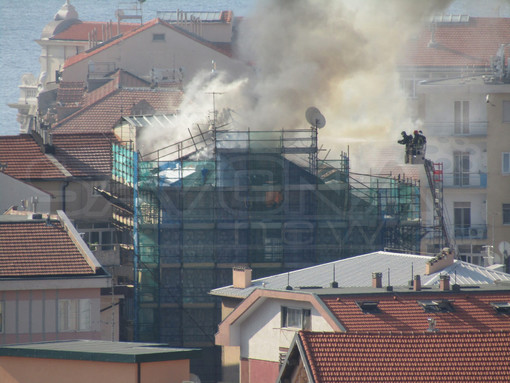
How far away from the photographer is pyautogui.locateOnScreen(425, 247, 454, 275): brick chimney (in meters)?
47.5

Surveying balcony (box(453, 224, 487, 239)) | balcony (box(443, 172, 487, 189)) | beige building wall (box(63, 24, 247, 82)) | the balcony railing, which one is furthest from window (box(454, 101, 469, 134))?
beige building wall (box(63, 24, 247, 82))

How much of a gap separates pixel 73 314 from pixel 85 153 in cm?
2145

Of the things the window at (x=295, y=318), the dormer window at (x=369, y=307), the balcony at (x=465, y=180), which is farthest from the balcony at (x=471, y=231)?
the dormer window at (x=369, y=307)

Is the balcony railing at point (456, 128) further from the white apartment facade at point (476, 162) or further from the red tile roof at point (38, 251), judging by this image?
the red tile roof at point (38, 251)

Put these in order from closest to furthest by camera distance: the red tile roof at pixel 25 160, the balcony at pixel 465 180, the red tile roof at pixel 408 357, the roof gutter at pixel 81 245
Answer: the red tile roof at pixel 408 357
the roof gutter at pixel 81 245
the red tile roof at pixel 25 160
the balcony at pixel 465 180

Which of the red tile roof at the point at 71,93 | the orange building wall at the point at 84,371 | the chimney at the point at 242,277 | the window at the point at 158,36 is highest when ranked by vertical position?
the window at the point at 158,36

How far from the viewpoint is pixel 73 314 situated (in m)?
47.1

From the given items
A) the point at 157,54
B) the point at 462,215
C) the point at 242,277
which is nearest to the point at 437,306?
the point at 242,277

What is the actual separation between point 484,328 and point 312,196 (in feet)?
51.8

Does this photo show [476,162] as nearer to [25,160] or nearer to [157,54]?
[25,160]

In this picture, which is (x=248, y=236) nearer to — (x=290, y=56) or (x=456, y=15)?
(x=290, y=56)

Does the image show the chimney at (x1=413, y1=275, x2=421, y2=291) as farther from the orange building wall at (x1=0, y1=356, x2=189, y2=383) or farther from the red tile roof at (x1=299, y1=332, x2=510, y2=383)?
the orange building wall at (x1=0, y1=356, x2=189, y2=383)

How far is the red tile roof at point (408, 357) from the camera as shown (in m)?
32.1

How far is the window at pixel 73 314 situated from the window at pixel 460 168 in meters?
28.4
